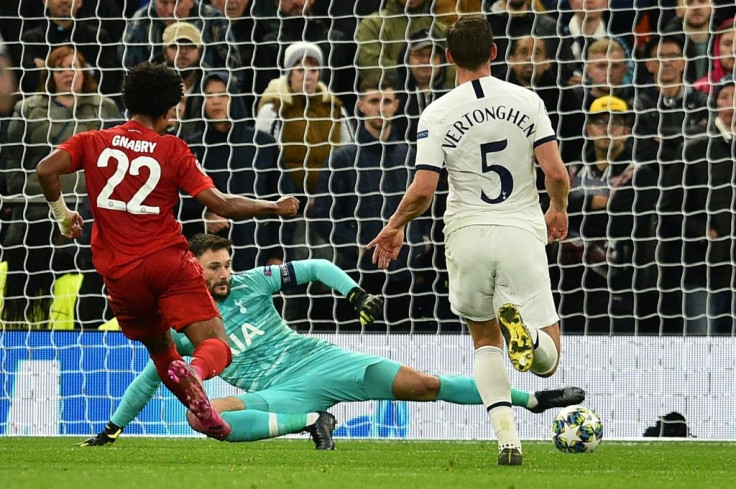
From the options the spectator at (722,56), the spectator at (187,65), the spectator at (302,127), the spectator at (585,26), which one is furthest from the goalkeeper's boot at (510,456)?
the spectator at (187,65)

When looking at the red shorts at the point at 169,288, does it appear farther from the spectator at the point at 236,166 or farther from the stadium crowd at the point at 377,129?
the spectator at the point at 236,166

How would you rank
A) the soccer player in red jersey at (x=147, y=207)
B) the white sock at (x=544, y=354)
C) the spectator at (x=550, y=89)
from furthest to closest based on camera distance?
1. the spectator at (x=550, y=89)
2. the soccer player in red jersey at (x=147, y=207)
3. the white sock at (x=544, y=354)

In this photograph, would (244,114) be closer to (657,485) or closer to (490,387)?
(490,387)

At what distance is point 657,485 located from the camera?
16.4ft

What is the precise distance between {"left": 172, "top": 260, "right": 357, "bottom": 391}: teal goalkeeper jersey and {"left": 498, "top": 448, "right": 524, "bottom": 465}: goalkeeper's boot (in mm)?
2109

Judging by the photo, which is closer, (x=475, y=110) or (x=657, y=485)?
(x=657, y=485)

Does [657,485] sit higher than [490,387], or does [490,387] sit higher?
[490,387]

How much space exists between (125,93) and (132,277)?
2.77 feet

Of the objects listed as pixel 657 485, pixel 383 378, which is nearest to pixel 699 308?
pixel 383 378

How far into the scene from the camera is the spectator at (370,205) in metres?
9.73

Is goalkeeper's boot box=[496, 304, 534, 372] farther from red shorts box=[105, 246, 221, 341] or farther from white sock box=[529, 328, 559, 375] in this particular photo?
red shorts box=[105, 246, 221, 341]

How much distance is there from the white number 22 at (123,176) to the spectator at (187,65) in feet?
14.3

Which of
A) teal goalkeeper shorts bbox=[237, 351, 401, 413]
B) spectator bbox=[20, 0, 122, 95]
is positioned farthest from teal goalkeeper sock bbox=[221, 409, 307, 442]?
spectator bbox=[20, 0, 122, 95]

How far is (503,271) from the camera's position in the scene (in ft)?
18.4
